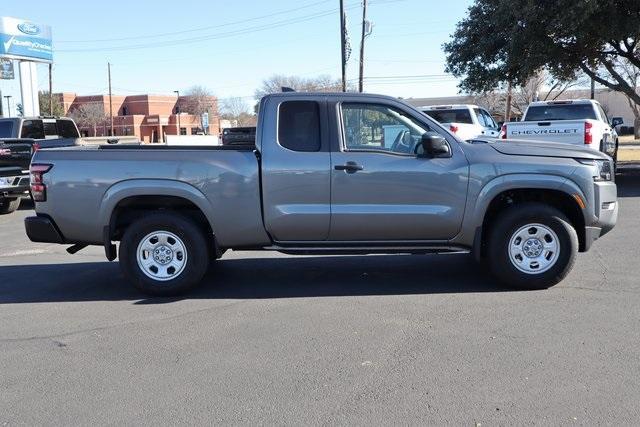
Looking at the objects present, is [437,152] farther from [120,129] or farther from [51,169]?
[120,129]

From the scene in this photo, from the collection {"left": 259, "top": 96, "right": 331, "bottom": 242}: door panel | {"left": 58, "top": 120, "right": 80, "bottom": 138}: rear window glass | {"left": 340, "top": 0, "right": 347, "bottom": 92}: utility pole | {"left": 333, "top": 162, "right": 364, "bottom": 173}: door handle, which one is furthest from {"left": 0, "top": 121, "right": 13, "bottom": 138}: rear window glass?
{"left": 340, "top": 0, "right": 347, "bottom": 92}: utility pole

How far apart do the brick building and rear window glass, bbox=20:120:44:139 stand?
Result: 72.2m

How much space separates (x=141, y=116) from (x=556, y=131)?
274 ft

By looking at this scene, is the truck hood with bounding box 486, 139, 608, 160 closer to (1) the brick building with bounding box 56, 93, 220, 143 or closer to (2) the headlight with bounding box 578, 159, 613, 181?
(2) the headlight with bounding box 578, 159, 613, 181

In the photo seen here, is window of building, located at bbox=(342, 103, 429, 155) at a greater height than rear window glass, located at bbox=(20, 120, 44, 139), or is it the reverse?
rear window glass, located at bbox=(20, 120, 44, 139)

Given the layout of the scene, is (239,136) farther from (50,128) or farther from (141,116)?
(141,116)

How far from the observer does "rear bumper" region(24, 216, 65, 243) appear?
612 cm

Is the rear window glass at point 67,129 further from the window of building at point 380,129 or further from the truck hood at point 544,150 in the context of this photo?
the truck hood at point 544,150

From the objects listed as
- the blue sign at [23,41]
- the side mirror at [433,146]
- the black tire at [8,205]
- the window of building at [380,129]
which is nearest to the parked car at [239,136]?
the window of building at [380,129]

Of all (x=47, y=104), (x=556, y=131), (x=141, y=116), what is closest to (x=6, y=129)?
(x=556, y=131)

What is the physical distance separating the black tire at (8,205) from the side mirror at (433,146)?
10.9 metres

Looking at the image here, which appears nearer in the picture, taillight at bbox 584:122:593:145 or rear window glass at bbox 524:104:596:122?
taillight at bbox 584:122:593:145

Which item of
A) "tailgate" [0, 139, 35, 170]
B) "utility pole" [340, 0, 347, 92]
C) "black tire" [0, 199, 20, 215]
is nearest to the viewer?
"tailgate" [0, 139, 35, 170]

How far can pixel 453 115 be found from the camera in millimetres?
16750
